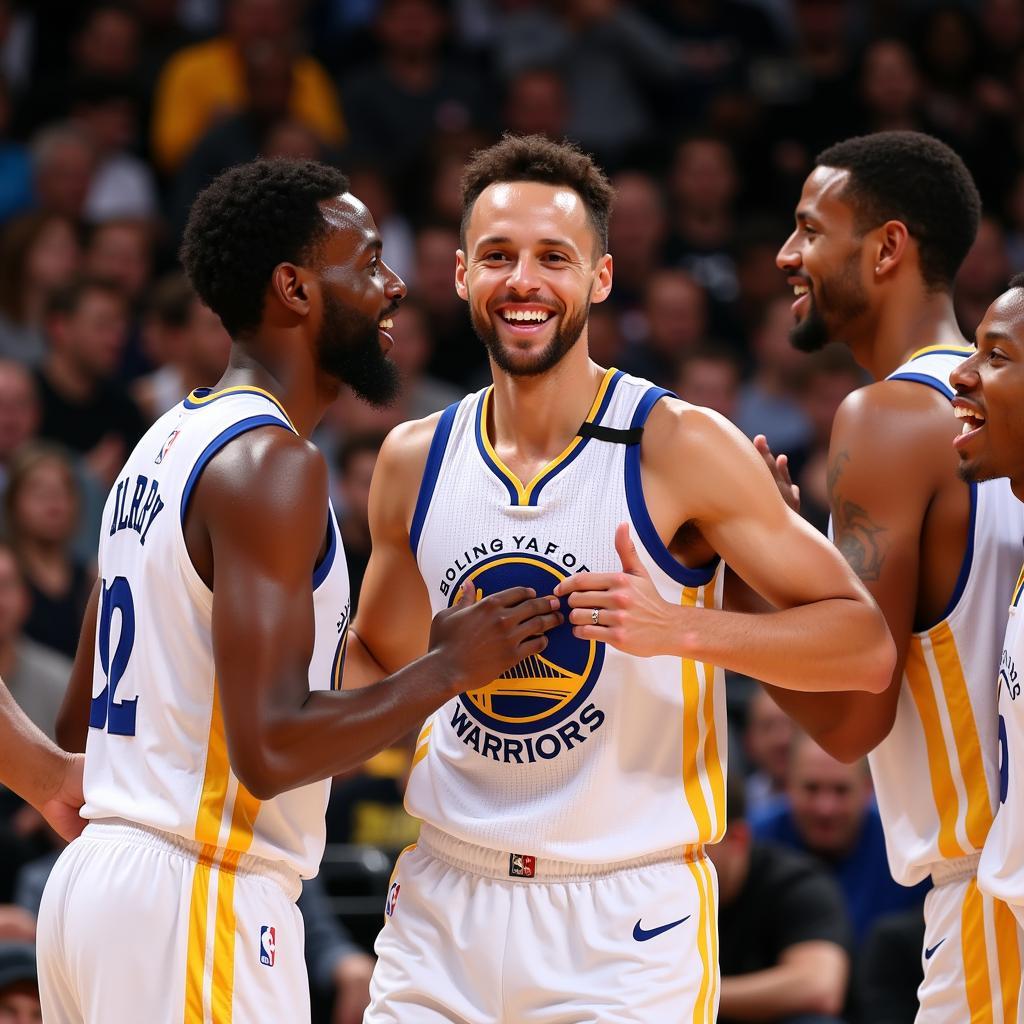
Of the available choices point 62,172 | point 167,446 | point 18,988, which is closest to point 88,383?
point 62,172

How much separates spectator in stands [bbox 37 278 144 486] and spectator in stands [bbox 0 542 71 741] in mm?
1571

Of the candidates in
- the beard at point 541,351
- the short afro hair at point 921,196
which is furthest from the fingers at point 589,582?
the short afro hair at point 921,196

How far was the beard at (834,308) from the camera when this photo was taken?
4.79m

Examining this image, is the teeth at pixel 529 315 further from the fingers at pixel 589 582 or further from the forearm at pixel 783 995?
the forearm at pixel 783 995

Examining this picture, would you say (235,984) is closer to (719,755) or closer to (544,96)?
(719,755)

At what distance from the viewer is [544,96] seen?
1077cm

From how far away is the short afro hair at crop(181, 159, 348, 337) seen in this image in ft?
13.6

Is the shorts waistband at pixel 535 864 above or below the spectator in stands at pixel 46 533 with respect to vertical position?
below

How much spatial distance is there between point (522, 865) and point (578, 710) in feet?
1.20

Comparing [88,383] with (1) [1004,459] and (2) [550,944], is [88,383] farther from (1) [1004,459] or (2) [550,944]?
(1) [1004,459]

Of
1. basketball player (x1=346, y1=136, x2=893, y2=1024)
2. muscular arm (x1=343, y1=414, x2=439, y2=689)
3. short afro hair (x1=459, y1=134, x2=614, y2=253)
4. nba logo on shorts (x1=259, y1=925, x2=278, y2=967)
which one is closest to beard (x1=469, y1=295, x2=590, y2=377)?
basketball player (x1=346, y1=136, x2=893, y2=1024)

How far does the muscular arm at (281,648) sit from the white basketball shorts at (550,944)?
0.52m

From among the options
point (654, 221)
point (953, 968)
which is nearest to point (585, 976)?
point (953, 968)

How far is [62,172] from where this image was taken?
33.2ft
